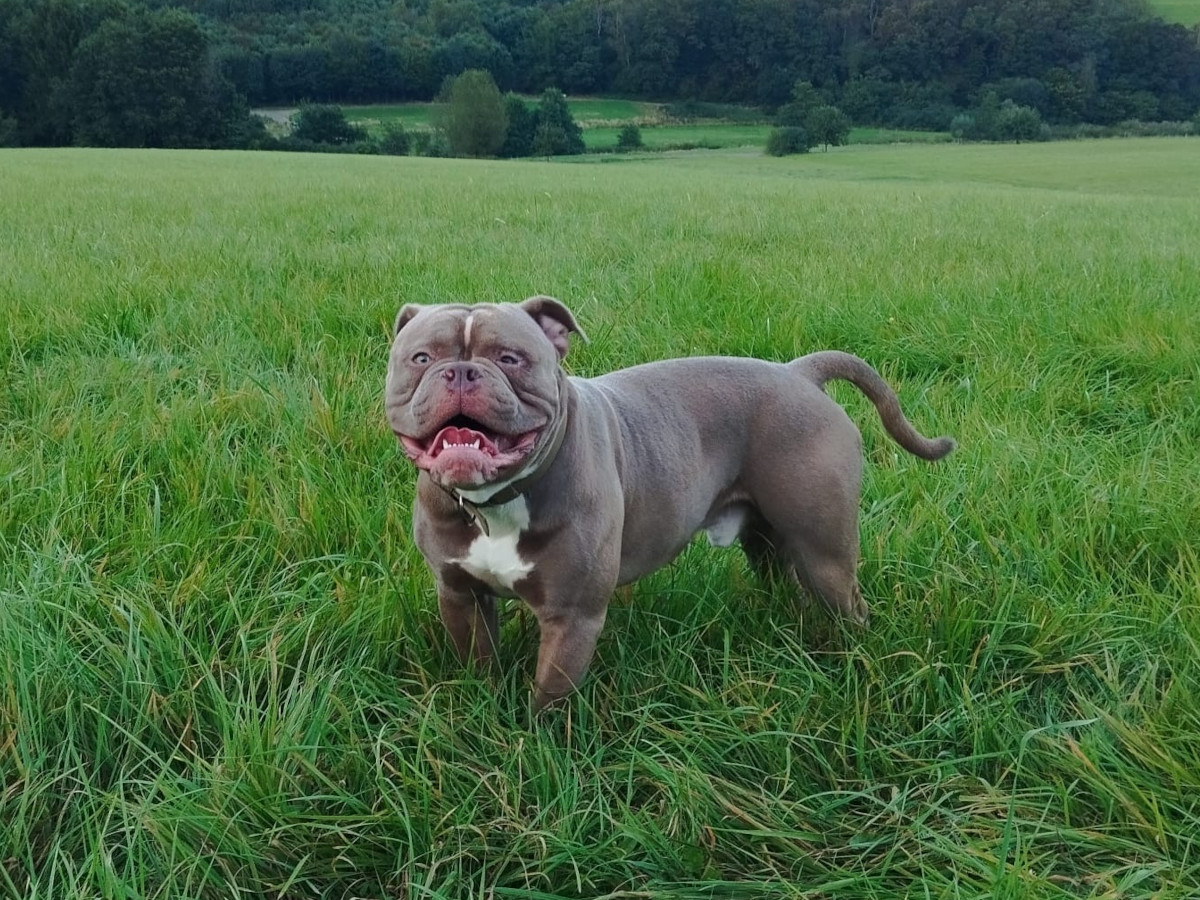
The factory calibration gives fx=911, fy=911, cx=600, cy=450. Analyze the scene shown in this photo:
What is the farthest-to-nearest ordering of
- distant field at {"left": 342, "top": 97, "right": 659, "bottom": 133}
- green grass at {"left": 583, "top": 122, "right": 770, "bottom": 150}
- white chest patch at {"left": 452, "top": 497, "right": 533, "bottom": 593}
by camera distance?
distant field at {"left": 342, "top": 97, "right": 659, "bottom": 133} → green grass at {"left": 583, "top": 122, "right": 770, "bottom": 150} → white chest patch at {"left": 452, "top": 497, "right": 533, "bottom": 593}

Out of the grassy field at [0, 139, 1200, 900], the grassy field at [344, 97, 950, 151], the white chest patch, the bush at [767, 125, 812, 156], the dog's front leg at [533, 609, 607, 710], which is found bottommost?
the grassy field at [344, 97, 950, 151]

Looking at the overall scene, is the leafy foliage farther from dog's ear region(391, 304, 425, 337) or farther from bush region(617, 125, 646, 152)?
dog's ear region(391, 304, 425, 337)

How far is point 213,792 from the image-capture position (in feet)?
5.48

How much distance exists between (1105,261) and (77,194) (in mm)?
10873

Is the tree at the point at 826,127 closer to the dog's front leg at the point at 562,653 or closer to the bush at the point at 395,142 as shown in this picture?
the bush at the point at 395,142

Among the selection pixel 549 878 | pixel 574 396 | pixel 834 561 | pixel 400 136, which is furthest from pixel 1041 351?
pixel 400 136

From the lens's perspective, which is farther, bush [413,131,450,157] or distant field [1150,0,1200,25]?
distant field [1150,0,1200,25]

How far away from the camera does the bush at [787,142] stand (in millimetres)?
48250

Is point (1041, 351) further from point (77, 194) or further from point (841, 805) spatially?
point (77, 194)

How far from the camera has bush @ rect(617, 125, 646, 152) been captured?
177 ft

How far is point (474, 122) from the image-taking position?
58688 millimetres

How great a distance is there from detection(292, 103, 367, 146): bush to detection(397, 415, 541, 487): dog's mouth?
59107mm

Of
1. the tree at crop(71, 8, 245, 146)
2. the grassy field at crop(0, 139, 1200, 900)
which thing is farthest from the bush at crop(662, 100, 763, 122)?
the grassy field at crop(0, 139, 1200, 900)

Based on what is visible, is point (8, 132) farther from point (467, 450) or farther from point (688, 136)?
point (467, 450)
